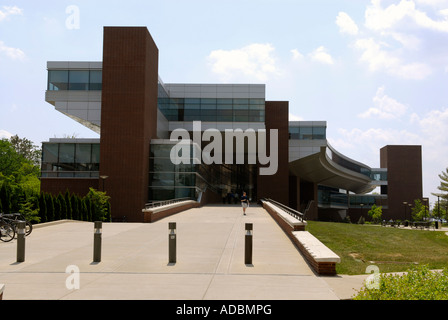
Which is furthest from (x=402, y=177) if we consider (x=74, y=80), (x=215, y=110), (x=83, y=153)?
(x=83, y=153)

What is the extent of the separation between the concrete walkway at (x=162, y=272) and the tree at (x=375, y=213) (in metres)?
86.7

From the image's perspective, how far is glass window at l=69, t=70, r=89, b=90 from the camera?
40750mm

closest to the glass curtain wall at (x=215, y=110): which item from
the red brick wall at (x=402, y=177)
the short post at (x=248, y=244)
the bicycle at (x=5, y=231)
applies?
the bicycle at (x=5, y=231)

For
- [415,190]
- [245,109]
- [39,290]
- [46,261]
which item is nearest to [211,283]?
[39,290]

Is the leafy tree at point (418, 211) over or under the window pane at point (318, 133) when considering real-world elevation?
under

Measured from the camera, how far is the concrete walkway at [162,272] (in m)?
7.89

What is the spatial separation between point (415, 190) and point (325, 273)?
349 ft

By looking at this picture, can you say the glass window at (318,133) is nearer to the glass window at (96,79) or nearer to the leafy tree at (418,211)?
the leafy tree at (418,211)

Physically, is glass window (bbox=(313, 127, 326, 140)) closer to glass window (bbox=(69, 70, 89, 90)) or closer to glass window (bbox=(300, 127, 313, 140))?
glass window (bbox=(300, 127, 313, 140))

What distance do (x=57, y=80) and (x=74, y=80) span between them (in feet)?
6.44

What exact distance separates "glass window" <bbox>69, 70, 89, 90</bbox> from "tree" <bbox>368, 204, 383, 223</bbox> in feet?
242

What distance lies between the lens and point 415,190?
107 m

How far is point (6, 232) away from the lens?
49.9 ft
